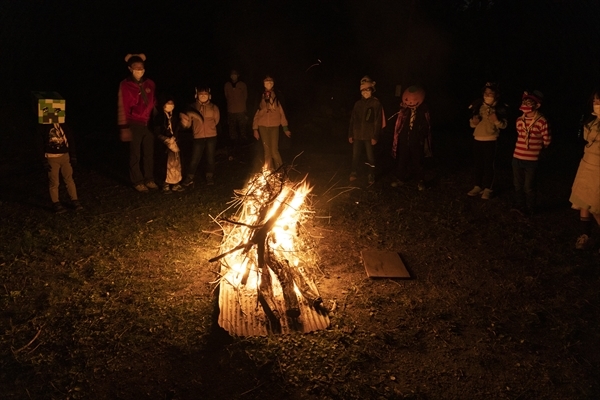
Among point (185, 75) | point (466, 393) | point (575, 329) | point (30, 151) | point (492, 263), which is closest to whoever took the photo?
point (466, 393)

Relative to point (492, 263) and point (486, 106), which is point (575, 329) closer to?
point (492, 263)

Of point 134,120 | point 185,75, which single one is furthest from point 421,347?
point 185,75

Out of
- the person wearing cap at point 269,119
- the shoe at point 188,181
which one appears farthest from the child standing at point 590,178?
the shoe at point 188,181

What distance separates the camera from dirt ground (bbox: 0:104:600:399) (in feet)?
13.6

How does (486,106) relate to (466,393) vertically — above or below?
above

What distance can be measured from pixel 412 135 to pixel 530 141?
2.00m

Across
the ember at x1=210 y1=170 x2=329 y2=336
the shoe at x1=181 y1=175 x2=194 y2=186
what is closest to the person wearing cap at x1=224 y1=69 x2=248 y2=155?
the shoe at x1=181 y1=175 x2=194 y2=186

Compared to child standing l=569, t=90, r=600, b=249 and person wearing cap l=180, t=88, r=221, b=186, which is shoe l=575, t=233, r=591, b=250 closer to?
child standing l=569, t=90, r=600, b=249

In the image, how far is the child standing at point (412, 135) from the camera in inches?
331

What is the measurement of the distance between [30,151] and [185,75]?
24.1ft

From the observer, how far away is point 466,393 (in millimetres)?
4027

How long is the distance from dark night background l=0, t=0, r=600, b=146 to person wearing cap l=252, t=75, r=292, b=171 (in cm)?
757

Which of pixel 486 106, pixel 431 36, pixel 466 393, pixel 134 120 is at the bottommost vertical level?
pixel 466 393

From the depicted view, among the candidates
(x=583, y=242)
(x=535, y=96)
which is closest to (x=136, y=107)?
(x=535, y=96)
